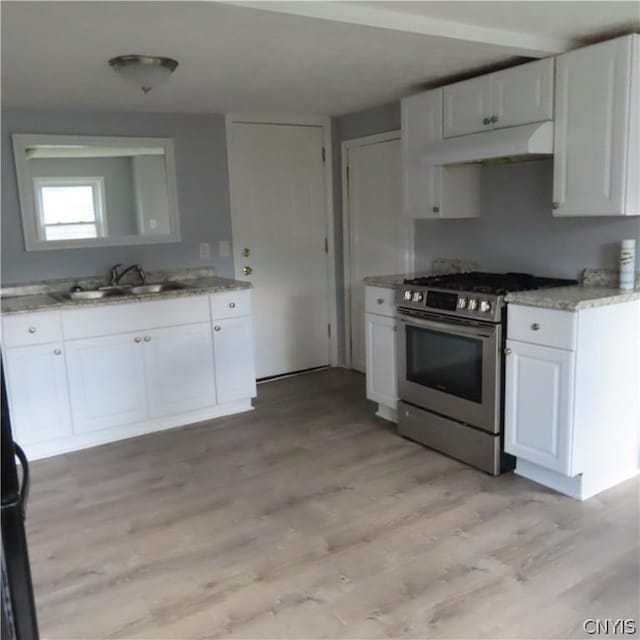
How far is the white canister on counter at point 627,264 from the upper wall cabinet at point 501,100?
72 centimetres

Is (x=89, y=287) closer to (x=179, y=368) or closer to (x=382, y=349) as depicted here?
(x=179, y=368)

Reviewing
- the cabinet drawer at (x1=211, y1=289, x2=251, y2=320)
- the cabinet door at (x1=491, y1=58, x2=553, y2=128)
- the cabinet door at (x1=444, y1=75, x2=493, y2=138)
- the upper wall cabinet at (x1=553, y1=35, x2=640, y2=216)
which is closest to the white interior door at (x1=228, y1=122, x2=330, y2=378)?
the cabinet drawer at (x1=211, y1=289, x2=251, y2=320)

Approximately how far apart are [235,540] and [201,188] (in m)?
2.83

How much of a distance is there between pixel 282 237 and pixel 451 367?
2.21 metres

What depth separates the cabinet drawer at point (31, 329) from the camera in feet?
11.0

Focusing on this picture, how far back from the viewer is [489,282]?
10.7ft

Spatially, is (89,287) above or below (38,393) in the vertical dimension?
above

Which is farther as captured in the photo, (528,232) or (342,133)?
(342,133)

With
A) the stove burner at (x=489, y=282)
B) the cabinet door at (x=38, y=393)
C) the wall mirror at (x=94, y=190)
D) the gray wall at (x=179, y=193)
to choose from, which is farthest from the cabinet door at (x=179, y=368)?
the stove burner at (x=489, y=282)

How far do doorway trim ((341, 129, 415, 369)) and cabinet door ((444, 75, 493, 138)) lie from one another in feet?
2.96

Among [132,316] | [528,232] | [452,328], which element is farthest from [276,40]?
[132,316]

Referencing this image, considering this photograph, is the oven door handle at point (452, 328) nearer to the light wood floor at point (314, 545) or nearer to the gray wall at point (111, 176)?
the light wood floor at point (314, 545)

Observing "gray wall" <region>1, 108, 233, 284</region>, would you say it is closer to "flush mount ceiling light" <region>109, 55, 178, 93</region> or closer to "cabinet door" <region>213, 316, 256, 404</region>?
"cabinet door" <region>213, 316, 256, 404</region>

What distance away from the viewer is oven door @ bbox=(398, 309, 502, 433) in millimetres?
2986
